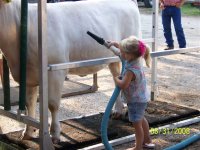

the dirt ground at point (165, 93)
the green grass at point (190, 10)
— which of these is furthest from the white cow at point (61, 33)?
the green grass at point (190, 10)

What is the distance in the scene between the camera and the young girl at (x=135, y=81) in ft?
15.1

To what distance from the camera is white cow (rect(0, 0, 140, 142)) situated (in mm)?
4926

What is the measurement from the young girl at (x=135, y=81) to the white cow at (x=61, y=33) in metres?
0.64

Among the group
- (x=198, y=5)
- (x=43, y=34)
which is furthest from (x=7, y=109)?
(x=198, y=5)

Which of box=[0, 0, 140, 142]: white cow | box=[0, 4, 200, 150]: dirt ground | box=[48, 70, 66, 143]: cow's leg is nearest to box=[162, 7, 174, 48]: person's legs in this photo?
box=[0, 4, 200, 150]: dirt ground

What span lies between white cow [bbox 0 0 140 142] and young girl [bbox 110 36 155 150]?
0.64 m

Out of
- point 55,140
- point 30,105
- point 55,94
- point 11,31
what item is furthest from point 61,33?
point 55,140

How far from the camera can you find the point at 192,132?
18.8ft

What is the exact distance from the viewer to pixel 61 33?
5.14m

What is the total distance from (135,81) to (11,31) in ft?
4.53

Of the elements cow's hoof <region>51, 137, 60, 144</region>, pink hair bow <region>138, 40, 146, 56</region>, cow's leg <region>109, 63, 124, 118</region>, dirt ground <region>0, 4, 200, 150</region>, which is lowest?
dirt ground <region>0, 4, 200, 150</region>

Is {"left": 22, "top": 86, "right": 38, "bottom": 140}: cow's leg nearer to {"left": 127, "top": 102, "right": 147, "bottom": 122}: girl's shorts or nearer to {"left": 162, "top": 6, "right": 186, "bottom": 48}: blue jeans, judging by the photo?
{"left": 127, "top": 102, "right": 147, "bottom": 122}: girl's shorts

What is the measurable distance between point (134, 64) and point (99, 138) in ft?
3.70

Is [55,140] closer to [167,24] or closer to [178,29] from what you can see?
[178,29]
